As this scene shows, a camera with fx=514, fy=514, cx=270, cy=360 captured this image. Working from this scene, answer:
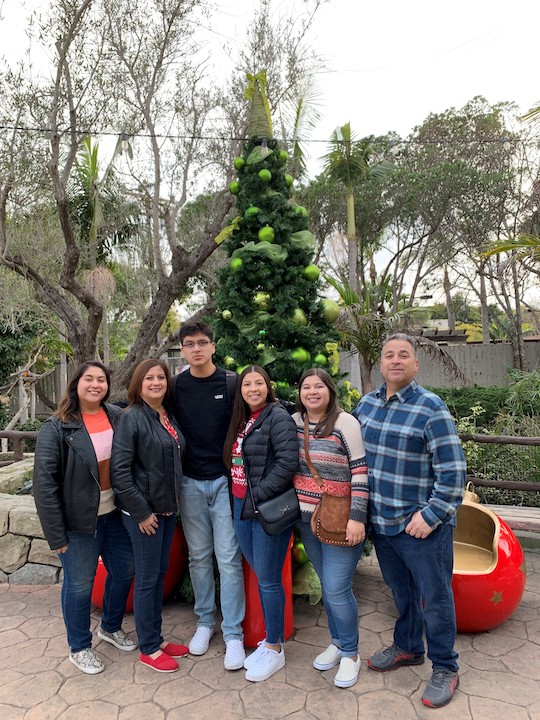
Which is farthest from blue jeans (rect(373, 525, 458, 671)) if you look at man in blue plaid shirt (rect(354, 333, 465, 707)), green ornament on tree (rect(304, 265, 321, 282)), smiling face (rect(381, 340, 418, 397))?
green ornament on tree (rect(304, 265, 321, 282))

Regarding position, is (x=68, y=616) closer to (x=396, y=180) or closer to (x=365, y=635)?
(x=365, y=635)

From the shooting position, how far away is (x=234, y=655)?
2881 millimetres

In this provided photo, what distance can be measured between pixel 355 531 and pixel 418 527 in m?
0.32

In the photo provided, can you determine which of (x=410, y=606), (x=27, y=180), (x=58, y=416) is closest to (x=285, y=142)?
(x=27, y=180)

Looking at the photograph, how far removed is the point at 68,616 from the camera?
289 cm

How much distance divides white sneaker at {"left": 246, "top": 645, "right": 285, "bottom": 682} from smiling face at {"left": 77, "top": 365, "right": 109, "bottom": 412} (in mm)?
1688

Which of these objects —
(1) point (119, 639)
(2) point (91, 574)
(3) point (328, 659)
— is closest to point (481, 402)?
(3) point (328, 659)

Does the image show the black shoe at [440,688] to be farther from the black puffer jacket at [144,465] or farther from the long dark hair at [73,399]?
the long dark hair at [73,399]

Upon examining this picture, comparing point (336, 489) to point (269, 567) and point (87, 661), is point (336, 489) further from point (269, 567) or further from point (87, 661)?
point (87, 661)

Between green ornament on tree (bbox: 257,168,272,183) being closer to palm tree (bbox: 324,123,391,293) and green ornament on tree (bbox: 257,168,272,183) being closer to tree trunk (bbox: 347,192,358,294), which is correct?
palm tree (bbox: 324,123,391,293)

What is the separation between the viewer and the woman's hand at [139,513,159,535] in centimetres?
274

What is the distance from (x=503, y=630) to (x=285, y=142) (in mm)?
7880

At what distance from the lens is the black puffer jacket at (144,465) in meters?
2.70

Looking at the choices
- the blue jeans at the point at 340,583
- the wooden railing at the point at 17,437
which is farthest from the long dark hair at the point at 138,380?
the wooden railing at the point at 17,437
